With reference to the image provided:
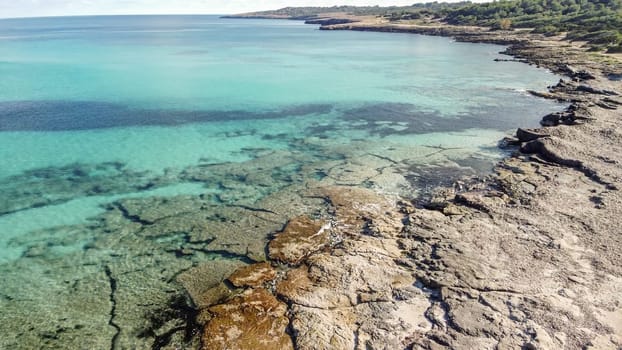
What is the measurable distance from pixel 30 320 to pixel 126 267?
2444 millimetres

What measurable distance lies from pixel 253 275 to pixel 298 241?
199 cm

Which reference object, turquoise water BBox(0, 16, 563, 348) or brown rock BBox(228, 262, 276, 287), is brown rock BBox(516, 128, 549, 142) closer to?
turquoise water BBox(0, 16, 563, 348)

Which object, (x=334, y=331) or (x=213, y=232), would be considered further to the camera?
(x=213, y=232)

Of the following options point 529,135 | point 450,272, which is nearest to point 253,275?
point 450,272

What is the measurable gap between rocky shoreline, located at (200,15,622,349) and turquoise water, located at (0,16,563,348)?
1.31 meters

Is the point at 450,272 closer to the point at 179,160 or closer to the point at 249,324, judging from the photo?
the point at 249,324

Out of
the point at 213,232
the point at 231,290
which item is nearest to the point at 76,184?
the point at 213,232

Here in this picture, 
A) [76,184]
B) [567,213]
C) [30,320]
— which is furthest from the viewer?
[76,184]

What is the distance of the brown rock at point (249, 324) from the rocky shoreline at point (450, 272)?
1.0 inches

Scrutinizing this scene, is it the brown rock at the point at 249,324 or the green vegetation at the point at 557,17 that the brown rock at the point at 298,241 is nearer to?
the brown rock at the point at 249,324

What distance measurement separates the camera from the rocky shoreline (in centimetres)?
837

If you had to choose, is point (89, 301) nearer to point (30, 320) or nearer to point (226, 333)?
point (30, 320)

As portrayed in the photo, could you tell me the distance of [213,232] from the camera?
43.2 feet

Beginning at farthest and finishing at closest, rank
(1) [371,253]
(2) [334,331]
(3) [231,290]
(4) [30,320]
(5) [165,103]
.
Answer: (5) [165,103]
(1) [371,253]
(3) [231,290]
(4) [30,320]
(2) [334,331]
